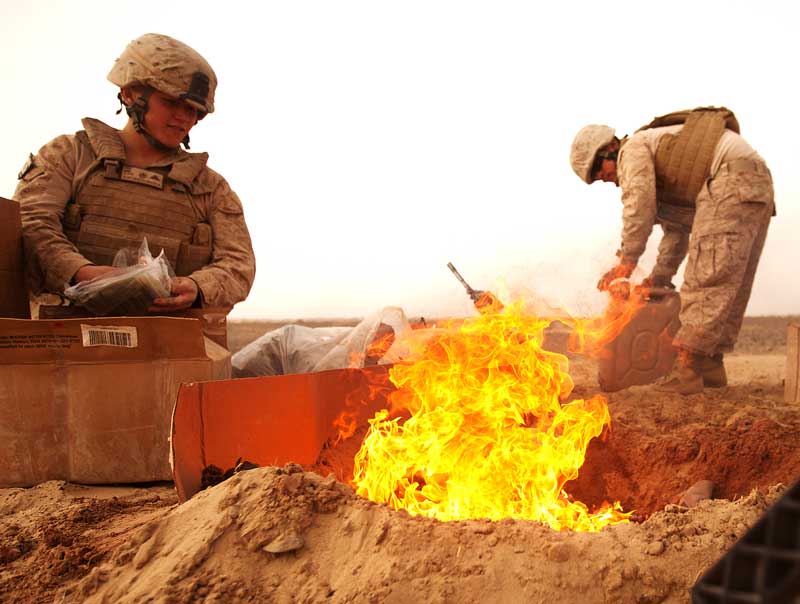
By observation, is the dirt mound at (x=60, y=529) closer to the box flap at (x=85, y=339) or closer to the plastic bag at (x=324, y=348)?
the box flap at (x=85, y=339)

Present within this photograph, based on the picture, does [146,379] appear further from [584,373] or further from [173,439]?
[584,373]

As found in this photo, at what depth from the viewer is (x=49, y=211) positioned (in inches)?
157

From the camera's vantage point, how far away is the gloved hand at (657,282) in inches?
247

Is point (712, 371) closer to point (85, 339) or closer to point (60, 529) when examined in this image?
point (85, 339)

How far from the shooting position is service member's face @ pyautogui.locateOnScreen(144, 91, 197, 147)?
4.26 m

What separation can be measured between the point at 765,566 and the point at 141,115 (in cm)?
440

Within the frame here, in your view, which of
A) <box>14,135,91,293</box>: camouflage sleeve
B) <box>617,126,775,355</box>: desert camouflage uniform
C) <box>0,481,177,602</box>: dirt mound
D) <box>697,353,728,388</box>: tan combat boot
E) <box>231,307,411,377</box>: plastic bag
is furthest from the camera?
<box>697,353,728,388</box>: tan combat boot

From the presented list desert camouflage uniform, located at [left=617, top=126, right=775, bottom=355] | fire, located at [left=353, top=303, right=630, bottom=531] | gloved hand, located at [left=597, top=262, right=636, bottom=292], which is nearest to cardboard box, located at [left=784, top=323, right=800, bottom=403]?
desert camouflage uniform, located at [left=617, top=126, right=775, bottom=355]

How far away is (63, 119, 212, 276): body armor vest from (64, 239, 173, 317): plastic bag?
1.66ft

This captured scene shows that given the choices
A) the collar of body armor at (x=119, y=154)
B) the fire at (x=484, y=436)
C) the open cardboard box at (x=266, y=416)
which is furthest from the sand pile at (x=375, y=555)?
the collar of body armor at (x=119, y=154)

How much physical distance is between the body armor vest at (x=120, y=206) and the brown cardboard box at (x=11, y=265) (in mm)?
363

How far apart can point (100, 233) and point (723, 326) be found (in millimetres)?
5160

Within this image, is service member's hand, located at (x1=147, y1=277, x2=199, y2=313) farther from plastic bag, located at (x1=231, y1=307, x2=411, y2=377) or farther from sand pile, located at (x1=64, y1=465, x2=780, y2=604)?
sand pile, located at (x1=64, y1=465, x2=780, y2=604)

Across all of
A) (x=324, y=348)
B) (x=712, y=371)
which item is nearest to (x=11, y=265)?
(x=324, y=348)
